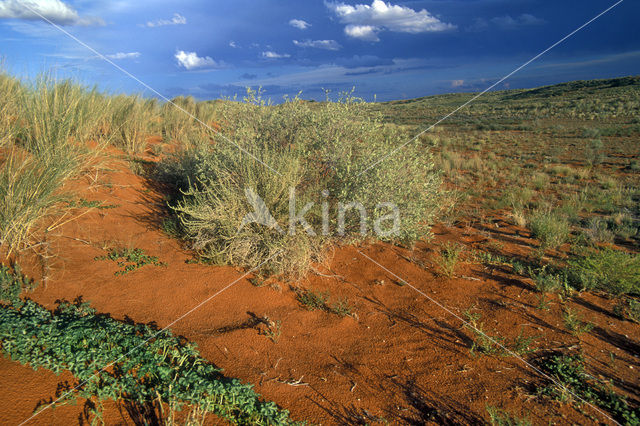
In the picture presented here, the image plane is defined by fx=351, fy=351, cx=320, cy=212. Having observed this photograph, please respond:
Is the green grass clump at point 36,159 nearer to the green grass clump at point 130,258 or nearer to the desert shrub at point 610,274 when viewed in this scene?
the green grass clump at point 130,258

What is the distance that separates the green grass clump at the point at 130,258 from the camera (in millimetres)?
4312

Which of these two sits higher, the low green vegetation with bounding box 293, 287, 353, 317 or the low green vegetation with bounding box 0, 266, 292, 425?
the low green vegetation with bounding box 0, 266, 292, 425

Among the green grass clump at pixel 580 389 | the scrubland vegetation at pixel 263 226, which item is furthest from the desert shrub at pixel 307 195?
the green grass clump at pixel 580 389

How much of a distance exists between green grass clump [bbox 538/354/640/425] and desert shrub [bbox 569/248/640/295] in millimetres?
1518

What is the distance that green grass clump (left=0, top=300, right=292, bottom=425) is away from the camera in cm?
246

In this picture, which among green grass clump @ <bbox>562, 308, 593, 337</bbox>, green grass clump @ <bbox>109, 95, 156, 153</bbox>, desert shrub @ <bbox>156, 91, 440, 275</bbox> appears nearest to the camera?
green grass clump @ <bbox>562, 308, 593, 337</bbox>

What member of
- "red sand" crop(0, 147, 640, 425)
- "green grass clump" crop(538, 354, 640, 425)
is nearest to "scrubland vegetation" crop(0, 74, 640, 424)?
"green grass clump" crop(538, 354, 640, 425)

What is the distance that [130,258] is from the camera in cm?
443

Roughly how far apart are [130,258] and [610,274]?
19.3 feet

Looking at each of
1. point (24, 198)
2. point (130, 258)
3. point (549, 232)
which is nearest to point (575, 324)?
point (549, 232)

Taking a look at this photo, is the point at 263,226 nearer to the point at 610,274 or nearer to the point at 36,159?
the point at 36,159

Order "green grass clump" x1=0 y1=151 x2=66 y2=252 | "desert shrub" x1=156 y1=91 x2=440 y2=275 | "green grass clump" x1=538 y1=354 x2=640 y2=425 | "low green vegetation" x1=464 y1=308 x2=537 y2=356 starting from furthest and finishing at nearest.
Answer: "desert shrub" x1=156 y1=91 x2=440 y2=275 < "green grass clump" x1=0 y1=151 x2=66 y2=252 < "low green vegetation" x1=464 y1=308 x2=537 y2=356 < "green grass clump" x1=538 y1=354 x2=640 y2=425

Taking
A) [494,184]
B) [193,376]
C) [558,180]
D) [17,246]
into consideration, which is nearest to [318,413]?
[193,376]

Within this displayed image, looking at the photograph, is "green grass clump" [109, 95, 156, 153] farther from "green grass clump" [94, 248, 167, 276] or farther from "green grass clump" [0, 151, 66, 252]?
"green grass clump" [94, 248, 167, 276]
